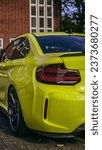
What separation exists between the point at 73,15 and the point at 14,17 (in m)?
6.64

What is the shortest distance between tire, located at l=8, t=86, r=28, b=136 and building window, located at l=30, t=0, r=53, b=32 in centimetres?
2904

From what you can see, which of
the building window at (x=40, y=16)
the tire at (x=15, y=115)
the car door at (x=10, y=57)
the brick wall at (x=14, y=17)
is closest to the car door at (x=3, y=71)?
the car door at (x=10, y=57)

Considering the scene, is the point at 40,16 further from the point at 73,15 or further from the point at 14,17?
the point at 73,15

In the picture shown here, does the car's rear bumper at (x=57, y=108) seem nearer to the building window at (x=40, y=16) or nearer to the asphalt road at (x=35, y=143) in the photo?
the asphalt road at (x=35, y=143)

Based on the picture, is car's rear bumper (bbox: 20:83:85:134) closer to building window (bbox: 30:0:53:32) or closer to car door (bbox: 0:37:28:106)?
car door (bbox: 0:37:28:106)

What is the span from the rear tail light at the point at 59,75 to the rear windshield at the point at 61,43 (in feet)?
2.07

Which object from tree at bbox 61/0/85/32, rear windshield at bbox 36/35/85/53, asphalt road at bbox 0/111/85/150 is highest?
rear windshield at bbox 36/35/85/53

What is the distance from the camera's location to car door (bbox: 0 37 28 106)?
5539 mm

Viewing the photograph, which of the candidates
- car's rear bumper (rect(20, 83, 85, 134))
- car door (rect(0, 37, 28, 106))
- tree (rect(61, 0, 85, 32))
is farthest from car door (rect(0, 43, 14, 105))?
tree (rect(61, 0, 85, 32))

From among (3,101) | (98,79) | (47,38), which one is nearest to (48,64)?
(47,38)

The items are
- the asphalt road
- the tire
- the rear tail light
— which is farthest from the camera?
the tire

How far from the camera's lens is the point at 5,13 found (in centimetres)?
3428

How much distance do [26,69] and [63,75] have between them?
69 centimetres

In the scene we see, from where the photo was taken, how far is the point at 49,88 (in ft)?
13.9
